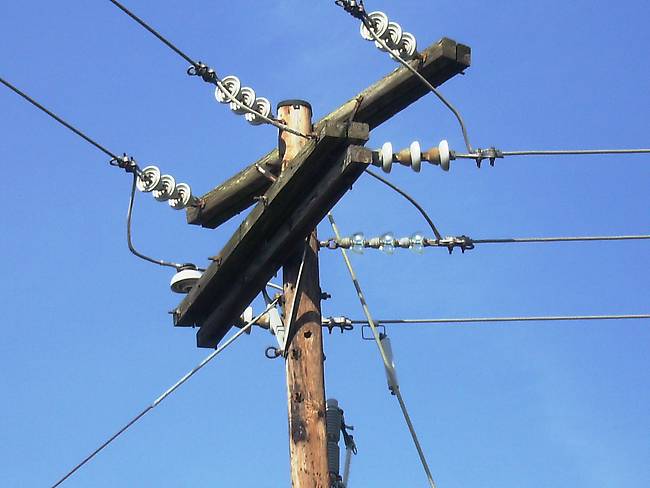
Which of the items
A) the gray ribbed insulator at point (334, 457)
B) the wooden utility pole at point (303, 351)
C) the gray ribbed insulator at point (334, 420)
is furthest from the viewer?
the gray ribbed insulator at point (334, 420)

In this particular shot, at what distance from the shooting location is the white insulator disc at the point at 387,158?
27.8ft

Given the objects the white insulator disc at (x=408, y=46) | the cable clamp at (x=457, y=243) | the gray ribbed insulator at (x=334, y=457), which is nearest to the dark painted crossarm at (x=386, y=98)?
the white insulator disc at (x=408, y=46)

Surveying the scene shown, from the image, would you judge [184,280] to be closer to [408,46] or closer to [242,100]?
[242,100]

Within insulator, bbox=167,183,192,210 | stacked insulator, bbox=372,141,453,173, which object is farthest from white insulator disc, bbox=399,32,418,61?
insulator, bbox=167,183,192,210

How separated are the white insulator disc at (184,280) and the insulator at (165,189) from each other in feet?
1.79

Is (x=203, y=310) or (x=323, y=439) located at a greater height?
(x=203, y=310)

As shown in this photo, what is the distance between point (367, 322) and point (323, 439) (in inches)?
76.6

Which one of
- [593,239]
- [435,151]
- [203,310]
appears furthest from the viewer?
[593,239]

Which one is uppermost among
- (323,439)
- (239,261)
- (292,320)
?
(239,261)

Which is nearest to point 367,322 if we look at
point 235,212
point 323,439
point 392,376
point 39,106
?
point 392,376

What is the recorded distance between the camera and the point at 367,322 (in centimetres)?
996

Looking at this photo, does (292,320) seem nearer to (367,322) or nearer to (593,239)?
(367,322)

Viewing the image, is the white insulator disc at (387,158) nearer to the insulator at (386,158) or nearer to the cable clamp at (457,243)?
the insulator at (386,158)

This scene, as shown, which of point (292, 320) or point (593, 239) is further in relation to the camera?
point (593, 239)
